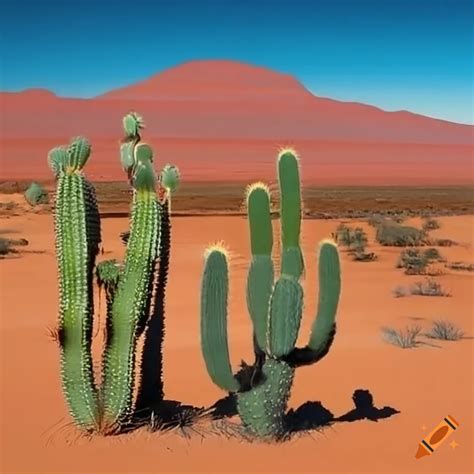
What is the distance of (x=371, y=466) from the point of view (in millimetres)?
6934

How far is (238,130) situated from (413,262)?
91.4 meters

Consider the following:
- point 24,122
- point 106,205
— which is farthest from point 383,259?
point 24,122

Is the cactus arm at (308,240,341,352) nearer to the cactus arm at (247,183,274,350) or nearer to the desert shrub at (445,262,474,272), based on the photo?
the cactus arm at (247,183,274,350)

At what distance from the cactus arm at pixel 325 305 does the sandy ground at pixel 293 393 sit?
72 cm

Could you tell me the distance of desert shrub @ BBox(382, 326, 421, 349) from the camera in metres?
11.2

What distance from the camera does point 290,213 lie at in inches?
289

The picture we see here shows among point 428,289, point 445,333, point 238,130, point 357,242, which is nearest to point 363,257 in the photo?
point 357,242

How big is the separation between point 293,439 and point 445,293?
8878 millimetres

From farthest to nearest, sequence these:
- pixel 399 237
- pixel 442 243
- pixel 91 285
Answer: pixel 399 237 < pixel 442 243 < pixel 91 285

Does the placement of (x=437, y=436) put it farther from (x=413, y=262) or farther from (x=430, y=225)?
(x=430, y=225)

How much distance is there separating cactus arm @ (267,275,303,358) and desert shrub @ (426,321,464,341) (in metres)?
5.04

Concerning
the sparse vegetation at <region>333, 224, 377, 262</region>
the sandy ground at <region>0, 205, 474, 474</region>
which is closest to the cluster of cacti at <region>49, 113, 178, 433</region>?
the sandy ground at <region>0, 205, 474, 474</region>

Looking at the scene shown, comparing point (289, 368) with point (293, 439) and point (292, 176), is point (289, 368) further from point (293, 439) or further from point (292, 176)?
point (292, 176)

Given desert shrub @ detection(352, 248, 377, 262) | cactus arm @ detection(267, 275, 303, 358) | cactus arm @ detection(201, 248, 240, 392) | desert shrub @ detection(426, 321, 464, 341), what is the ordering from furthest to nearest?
desert shrub @ detection(352, 248, 377, 262) → desert shrub @ detection(426, 321, 464, 341) → cactus arm @ detection(201, 248, 240, 392) → cactus arm @ detection(267, 275, 303, 358)
